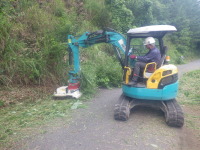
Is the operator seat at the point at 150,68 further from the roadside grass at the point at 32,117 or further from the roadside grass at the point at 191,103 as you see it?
the roadside grass at the point at 32,117

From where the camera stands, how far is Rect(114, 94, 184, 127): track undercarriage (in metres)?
4.04

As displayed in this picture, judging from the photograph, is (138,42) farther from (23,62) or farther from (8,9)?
(8,9)

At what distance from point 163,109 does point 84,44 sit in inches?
113

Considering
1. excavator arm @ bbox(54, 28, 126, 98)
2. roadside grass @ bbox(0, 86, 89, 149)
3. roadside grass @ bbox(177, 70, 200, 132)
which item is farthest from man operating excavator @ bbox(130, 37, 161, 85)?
roadside grass @ bbox(0, 86, 89, 149)

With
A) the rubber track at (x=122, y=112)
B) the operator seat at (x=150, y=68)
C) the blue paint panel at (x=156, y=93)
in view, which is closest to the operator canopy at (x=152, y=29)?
the operator seat at (x=150, y=68)

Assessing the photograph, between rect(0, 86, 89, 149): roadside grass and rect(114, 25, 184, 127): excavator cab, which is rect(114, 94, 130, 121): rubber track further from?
rect(0, 86, 89, 149): roadside grass

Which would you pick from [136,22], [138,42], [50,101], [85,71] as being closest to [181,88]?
[138,42]

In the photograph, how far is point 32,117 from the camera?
442 cm

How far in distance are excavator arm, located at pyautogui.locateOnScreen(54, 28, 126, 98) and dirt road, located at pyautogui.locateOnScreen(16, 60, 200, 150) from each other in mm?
1206

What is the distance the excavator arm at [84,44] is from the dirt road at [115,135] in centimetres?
121

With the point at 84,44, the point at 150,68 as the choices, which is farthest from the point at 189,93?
the point at 84,44

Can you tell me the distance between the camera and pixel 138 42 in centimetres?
589

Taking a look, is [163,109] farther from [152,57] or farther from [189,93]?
[189,93]

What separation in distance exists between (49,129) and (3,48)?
3244 millimetres
